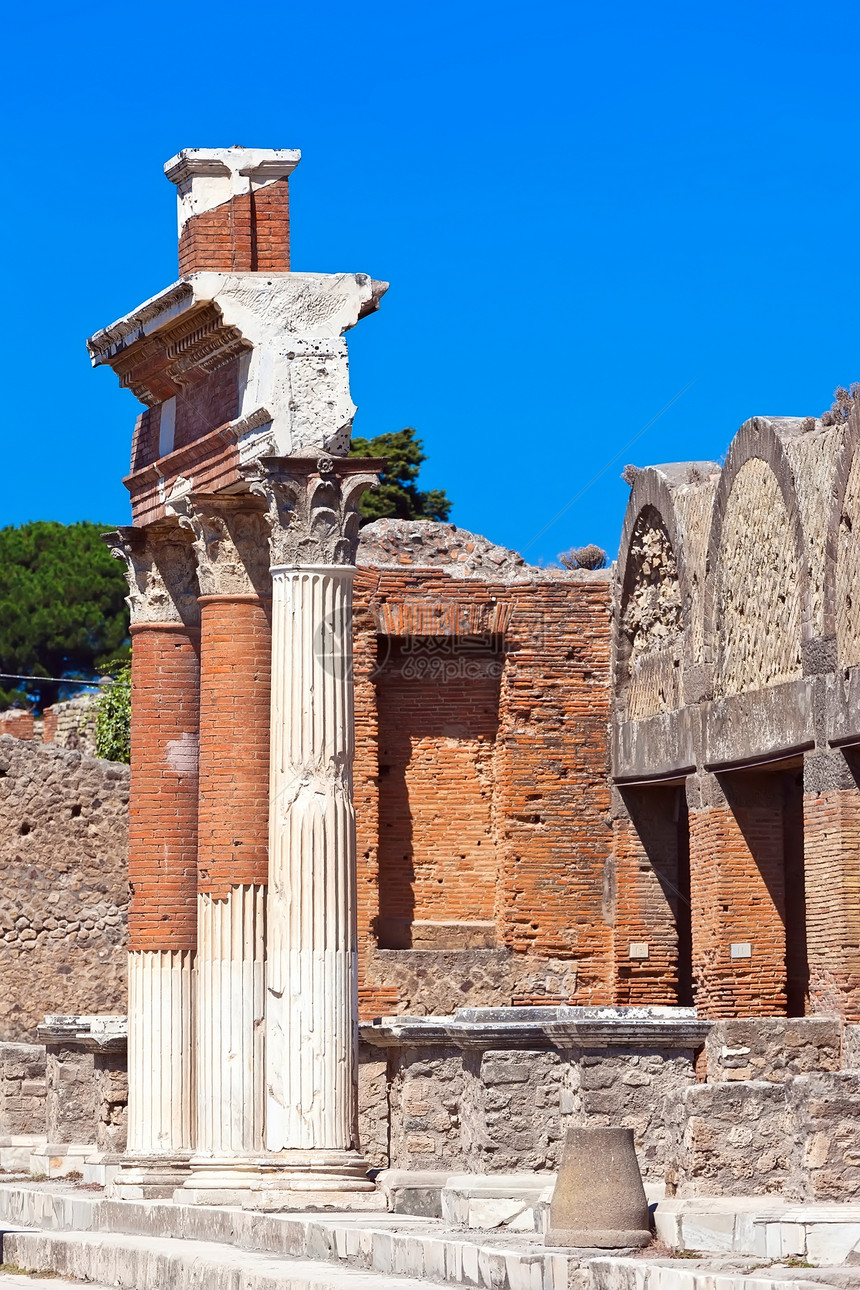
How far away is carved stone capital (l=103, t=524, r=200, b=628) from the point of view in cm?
1535

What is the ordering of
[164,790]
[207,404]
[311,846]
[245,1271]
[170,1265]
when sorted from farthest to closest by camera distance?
[164,790] → [207,404] → [311,846] → [170,1265] → [245,1271]

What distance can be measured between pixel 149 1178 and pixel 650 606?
9437 mm

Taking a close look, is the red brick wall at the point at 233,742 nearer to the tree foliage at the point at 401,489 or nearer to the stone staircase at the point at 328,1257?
the stone staircase at the point at 328,1257

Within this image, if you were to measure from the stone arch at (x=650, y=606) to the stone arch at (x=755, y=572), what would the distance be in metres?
0.65

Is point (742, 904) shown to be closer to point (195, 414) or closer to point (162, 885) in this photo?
point (162, 885)

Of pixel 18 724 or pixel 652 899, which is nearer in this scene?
pixel 652 899

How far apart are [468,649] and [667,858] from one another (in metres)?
2.54

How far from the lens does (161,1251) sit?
11.5 meters

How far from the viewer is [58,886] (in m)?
22.1

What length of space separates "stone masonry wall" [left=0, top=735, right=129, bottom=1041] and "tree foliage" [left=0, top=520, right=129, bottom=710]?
25266 mm

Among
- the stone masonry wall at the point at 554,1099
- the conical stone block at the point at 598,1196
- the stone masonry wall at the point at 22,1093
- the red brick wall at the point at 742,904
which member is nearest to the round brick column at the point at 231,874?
the stone masonry wall at the point at 554,1099

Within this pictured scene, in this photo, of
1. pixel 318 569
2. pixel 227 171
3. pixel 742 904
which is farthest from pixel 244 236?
pixel 742 904

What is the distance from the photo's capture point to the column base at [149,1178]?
1462cm

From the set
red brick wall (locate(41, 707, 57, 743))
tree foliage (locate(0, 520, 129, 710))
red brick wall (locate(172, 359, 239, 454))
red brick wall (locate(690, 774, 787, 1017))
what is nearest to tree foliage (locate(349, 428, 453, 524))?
red brick wall (locate(41, 707, 57, 743))
